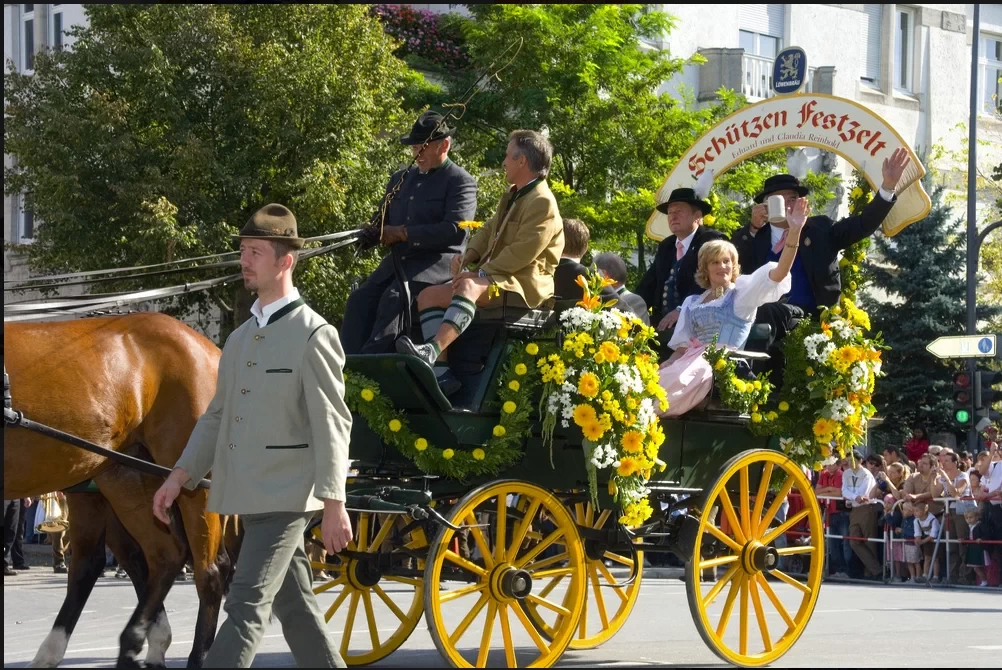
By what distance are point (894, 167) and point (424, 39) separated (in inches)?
825

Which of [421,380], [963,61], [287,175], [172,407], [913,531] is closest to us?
[421,380]

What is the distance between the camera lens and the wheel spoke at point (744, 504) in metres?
8.50

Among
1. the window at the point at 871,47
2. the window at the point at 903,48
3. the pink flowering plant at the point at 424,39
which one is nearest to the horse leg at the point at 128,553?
the pink flowering plant at the point at 424,39

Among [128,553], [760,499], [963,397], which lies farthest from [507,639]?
[963,397]

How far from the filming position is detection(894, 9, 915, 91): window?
38.2m

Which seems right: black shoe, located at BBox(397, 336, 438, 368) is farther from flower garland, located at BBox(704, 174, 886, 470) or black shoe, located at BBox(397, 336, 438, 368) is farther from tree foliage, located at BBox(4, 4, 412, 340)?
tree foliage, located at BBox(4, 4, 412, 340)

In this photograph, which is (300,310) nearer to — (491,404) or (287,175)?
(491,404)

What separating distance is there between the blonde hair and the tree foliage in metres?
13.2

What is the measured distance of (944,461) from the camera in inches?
730

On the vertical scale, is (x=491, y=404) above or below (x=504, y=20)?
below

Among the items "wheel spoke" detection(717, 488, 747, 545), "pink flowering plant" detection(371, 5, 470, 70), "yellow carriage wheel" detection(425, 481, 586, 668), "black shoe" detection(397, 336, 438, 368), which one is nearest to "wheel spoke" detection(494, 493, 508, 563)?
"yellow carriage wheel" detection(425, 481, 586, 668)

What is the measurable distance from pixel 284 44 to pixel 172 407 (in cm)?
1479

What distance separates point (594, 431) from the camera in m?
7.59

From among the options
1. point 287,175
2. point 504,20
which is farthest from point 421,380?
point 504,20
